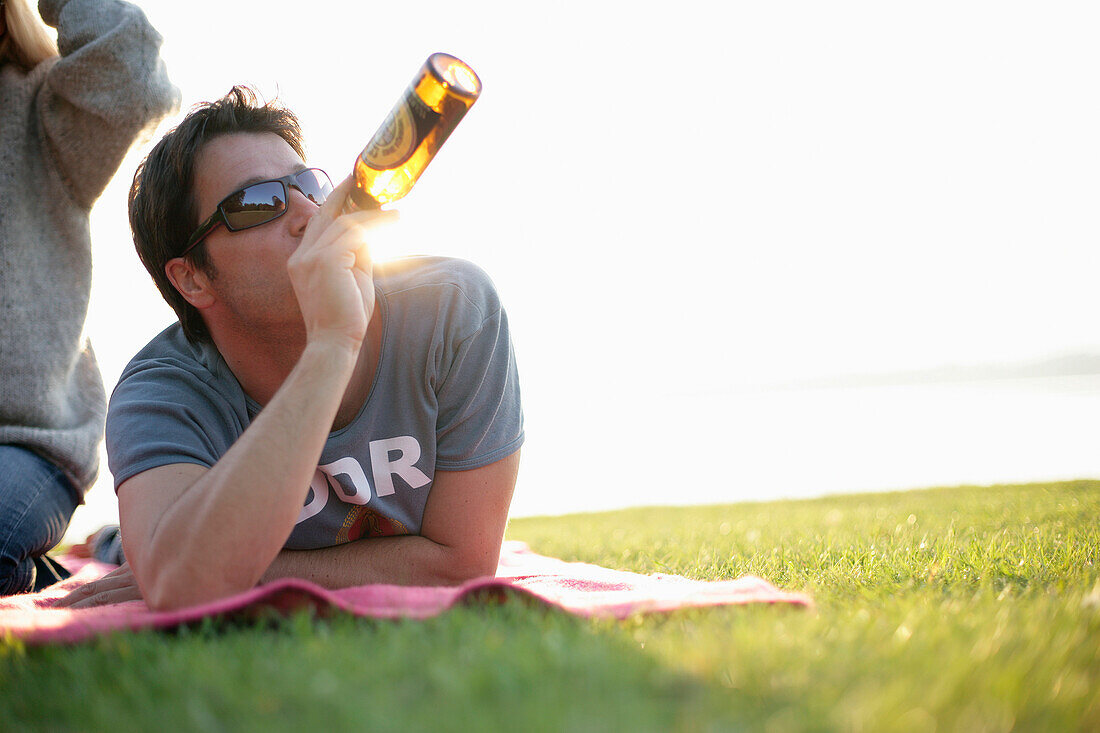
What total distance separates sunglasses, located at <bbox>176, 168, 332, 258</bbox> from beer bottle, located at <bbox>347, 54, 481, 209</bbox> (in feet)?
0.83

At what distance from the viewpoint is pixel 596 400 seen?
3089cm

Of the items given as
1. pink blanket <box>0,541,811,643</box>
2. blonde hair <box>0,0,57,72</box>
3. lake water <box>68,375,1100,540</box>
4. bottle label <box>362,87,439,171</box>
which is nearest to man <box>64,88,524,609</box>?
bottle label <box>362,87,439,171</box>

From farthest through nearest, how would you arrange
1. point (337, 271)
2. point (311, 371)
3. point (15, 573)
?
1. point (15, 573)
2. point (337, 271)
3. point (311, 371)

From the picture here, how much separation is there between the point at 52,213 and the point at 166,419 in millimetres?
1407

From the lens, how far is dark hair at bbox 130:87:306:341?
2320 mm

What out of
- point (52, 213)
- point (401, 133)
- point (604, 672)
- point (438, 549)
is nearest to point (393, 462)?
point (438, 549)

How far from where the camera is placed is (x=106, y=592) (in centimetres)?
219

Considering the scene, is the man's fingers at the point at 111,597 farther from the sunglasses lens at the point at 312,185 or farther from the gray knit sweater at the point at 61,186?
the sunglasses lens at the point at 312,185

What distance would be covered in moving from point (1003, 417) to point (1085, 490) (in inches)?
355

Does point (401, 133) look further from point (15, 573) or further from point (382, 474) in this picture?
point (15, 573)

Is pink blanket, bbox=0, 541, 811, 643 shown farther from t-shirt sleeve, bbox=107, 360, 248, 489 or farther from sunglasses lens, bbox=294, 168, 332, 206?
sunglasses lens, bbox=294, 168, 332, 206

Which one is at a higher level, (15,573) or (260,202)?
(260,202)

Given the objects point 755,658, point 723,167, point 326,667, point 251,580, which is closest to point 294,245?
point 251,580

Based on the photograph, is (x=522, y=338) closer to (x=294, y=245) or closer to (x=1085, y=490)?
(x=1085, y=490)
